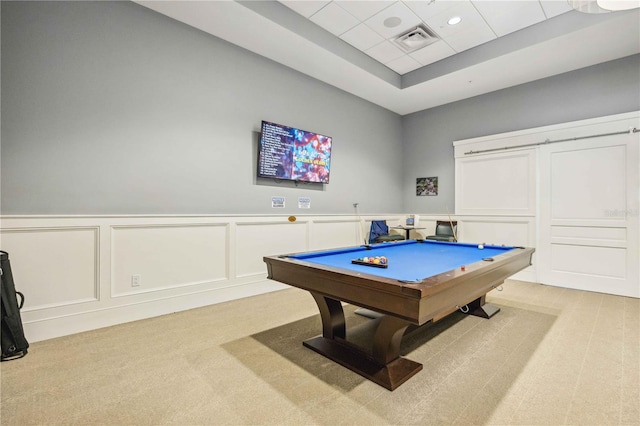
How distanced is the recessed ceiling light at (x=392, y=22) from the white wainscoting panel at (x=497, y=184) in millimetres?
2759

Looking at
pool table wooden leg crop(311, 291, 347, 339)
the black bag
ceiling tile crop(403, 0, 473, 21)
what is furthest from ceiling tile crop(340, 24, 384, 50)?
the black bag

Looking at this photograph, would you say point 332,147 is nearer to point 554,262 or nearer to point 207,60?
point 207,60

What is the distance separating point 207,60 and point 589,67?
513 centimetres

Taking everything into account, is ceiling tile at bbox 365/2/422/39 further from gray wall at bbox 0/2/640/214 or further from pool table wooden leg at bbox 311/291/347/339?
pool table wooden leg at bbox 311/291/347/339

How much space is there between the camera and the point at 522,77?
447 cm

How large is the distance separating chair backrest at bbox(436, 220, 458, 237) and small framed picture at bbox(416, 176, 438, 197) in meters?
0.69

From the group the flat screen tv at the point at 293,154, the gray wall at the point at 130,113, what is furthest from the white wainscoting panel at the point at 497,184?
the gray wall at the point at 130,113

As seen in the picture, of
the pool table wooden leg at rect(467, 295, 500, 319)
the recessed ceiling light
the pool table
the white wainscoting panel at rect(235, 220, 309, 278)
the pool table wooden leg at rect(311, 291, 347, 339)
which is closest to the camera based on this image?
the pool table

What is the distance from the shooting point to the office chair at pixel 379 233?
5.12 metres

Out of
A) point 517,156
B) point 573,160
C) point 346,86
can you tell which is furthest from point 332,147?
point 573,160

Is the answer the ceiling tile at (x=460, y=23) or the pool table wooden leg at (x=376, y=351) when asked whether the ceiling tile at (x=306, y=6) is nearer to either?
the ceiling tile at (x=460, y=23)

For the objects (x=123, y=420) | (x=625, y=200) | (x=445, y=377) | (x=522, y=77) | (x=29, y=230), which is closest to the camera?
(x=123, y=420)

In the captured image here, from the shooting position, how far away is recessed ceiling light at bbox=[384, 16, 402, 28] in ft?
11.4

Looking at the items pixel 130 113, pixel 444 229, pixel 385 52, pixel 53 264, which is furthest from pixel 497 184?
pixel 53 264
